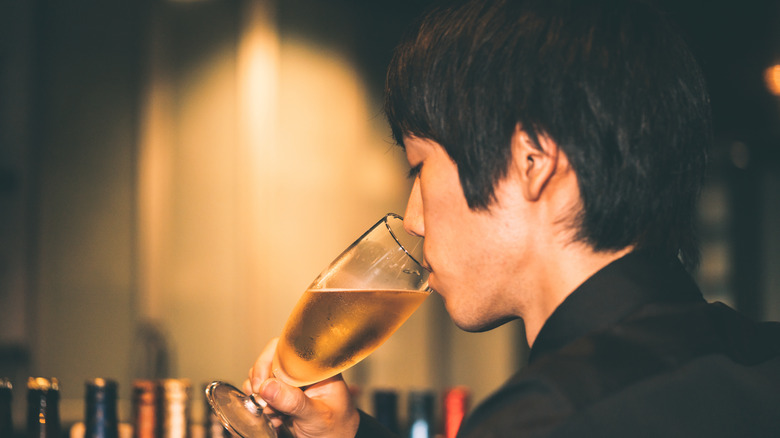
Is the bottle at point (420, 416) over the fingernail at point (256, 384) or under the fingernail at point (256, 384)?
under

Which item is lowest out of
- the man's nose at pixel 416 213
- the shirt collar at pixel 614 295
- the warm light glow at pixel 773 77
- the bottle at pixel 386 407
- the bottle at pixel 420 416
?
the bottle at pixel 420 416

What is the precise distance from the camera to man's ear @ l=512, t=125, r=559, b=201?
2.35ft

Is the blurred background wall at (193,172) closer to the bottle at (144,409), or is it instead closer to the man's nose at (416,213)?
the bottle at (144,409)

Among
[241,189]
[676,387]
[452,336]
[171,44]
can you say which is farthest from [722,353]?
[452,336]

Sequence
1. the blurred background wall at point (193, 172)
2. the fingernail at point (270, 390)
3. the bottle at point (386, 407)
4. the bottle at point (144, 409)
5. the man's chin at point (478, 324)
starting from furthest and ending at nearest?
the blurred background wall at point (193, 172)
the bottle at point (386, 407)
the bottle at point (144, 409)
the fingernail at point (270, 390)
the man's chin at point (478, 324)

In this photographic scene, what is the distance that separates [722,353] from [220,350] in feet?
8.53

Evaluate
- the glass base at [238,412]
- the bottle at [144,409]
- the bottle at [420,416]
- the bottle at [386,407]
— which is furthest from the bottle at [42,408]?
the bottle at [420,416]

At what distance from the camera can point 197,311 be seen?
118 inches

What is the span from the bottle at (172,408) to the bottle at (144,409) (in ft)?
0.05

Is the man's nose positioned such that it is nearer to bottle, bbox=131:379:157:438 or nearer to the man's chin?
the man's chin

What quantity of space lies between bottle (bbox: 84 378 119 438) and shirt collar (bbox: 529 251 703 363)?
24.0 inches

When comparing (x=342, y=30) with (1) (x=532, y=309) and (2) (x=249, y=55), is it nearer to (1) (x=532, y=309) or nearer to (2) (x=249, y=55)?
(2) (x=249, y=55)

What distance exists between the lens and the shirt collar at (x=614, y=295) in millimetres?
681

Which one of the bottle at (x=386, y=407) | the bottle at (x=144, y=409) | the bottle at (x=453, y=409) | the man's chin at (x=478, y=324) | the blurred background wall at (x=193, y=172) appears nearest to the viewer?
the man's chin at (x=478, y=324)
